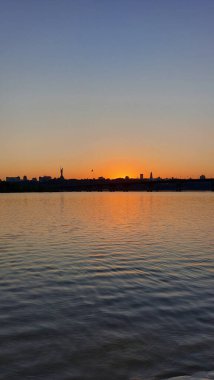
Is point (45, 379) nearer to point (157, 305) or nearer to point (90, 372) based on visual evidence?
point (90, 372)

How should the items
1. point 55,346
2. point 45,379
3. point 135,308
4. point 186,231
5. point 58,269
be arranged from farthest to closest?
1. point 186,231
2. point 58,269
3. point 135,308
4. point 55,346
5. point 45,379

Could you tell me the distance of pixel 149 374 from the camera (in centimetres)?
759

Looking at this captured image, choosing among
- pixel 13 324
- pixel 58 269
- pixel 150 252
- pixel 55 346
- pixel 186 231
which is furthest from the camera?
pixel 186 231

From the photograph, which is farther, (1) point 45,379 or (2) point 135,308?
(2) point 135,308

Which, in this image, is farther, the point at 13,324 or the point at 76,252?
the point at 76,252

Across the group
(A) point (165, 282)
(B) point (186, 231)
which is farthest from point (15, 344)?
(B) point (186, 231)

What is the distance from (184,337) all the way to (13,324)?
4.59 m

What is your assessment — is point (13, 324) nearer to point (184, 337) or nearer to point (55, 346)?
point (55, 346)

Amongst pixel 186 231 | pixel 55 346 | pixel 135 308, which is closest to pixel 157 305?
pixel 135 308

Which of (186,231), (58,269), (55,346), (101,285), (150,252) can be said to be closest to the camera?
(55,346)

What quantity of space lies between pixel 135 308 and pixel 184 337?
2695mm

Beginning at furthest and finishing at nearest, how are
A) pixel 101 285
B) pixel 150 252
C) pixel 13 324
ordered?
1. pixel 150 252
2. pixel 101 285
3. pixel 13 324

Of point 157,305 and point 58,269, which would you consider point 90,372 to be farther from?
point 58,269

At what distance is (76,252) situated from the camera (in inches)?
926
